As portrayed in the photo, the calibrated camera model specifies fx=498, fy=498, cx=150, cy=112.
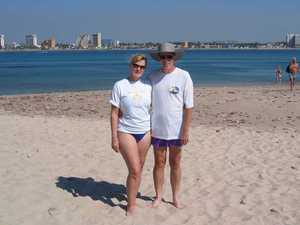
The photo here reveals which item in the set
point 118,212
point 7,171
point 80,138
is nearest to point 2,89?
point 80,138

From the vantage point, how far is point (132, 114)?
490 cm

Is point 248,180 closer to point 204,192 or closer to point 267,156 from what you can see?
point 204,192

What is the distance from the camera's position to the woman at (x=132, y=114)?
486 cm

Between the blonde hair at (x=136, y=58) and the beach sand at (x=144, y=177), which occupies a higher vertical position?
the blonde hair at (x=136, y=58)

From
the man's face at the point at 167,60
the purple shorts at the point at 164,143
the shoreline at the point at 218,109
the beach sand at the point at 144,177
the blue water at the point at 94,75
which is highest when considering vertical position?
the man's face at the point at 167,60

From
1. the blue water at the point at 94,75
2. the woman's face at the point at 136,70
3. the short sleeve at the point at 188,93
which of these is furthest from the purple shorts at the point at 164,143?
the blue water at the point at 94,75

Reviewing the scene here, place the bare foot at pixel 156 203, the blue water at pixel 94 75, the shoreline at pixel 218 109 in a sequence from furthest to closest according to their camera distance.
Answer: the blue water at pixel 94 75 → the shoreline at pixel 218 109 → the bare foot at pixel 156 203

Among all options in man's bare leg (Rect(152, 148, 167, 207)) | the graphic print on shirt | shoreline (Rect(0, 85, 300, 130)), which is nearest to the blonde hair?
the graphic print on shirt

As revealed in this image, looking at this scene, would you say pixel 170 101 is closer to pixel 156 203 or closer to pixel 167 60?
pixel 167 60

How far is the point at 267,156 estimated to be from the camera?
7824mm

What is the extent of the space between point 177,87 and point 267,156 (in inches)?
137

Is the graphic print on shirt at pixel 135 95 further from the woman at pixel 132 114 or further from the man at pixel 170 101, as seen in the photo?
the man at pixel 170 101

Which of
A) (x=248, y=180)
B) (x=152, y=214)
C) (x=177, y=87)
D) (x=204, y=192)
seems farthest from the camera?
(x=248, y=180)

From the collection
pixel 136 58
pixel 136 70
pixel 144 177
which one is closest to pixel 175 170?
pixel 136 70
